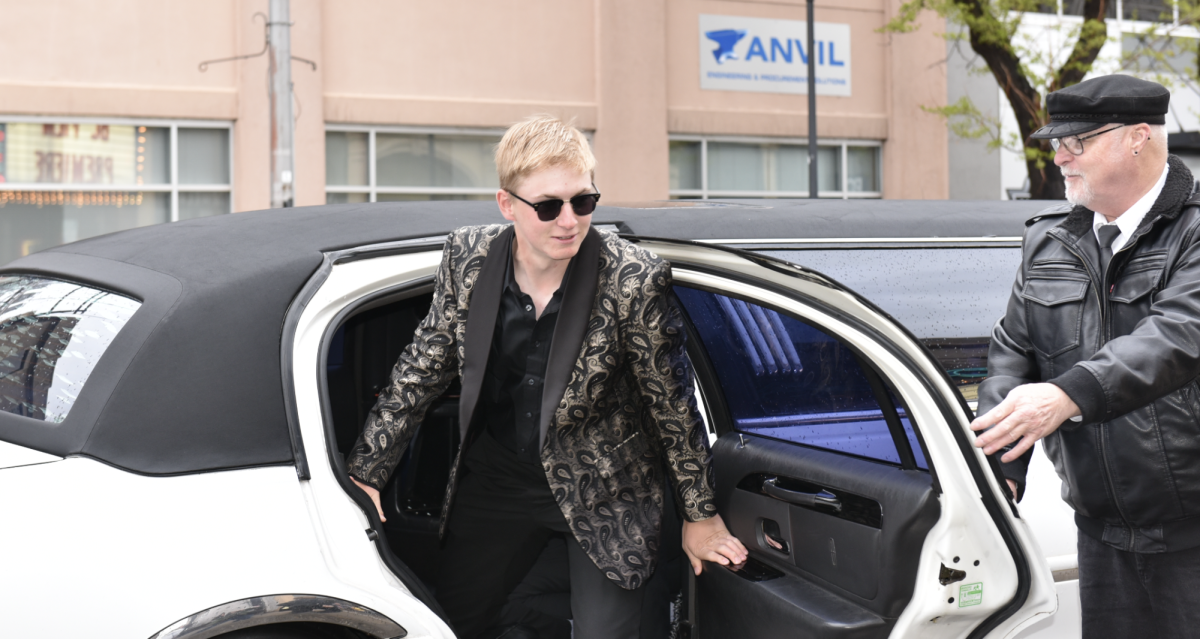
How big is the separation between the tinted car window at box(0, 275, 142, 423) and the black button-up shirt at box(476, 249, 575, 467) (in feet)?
2.48

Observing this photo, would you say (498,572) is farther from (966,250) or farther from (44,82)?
(44,82)

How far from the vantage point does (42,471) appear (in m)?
1.80

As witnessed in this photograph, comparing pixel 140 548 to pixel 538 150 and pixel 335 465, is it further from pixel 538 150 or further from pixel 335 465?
pixel 538 150

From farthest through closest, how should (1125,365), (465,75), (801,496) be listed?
(465,75) → (801,496) → (1125,365)

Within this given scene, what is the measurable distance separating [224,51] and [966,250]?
37.2 ft

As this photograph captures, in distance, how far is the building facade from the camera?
1194 centimetres

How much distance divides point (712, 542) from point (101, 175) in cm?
1187

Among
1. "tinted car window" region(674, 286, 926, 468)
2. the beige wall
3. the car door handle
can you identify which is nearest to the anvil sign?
the beige wall

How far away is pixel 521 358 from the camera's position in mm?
2312

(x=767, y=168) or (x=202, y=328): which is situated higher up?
(x=767, y=168)

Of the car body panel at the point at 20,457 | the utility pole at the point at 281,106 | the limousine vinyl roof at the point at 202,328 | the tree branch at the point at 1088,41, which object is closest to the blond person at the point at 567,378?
the limousine vinyl roof at the point at 202,328

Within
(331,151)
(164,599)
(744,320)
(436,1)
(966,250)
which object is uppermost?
(436,1)

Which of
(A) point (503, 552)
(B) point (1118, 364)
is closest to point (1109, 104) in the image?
(B) point (1118, 364)

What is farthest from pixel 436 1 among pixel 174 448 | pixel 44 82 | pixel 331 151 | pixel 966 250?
pixel 174 448
